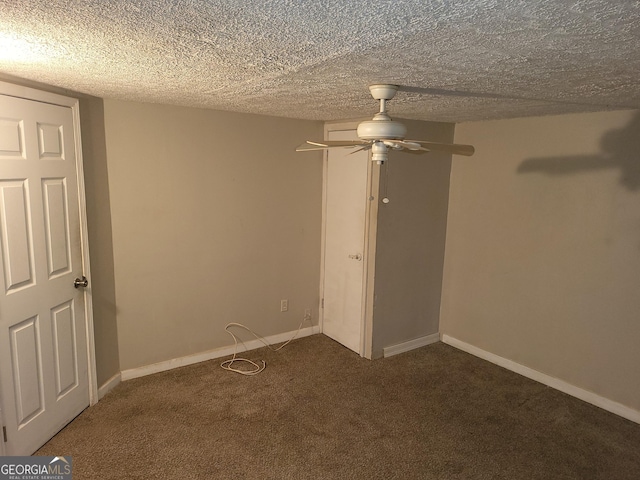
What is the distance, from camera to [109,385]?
318 cm

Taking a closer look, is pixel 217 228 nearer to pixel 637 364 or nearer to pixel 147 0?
→ pixel 147 0

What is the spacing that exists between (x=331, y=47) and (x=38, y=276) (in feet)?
6.87

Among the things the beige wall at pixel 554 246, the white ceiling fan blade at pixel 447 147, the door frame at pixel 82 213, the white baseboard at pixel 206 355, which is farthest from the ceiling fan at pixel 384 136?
the white baseboard at pixel 206 355

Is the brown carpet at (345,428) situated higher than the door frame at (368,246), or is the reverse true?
the door frame at (368,246)

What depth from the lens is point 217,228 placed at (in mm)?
3600

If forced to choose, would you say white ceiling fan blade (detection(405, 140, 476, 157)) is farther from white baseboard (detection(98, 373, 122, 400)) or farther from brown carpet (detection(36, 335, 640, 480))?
white baseboard (detection(98, 373, 122, 400))

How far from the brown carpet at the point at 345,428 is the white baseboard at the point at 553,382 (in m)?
0.07

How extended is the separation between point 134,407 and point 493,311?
297 cm

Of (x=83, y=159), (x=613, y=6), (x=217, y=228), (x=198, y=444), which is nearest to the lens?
(x=613, y=6)

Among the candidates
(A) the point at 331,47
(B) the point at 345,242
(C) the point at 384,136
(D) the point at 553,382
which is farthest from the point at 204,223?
(D) the point at 553,382

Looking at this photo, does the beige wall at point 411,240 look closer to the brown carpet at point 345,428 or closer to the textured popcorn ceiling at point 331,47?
the brown carpet at point 345,428

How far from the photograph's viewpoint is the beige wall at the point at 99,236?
9.44 feet

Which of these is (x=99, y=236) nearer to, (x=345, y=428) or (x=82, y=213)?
(x=82, y=213)

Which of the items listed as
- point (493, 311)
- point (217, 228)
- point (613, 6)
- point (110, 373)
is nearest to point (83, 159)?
point (217, 228)
